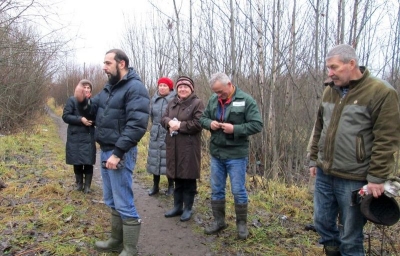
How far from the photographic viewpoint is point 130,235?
316 cm

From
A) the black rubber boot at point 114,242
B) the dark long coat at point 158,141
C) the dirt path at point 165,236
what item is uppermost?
the dark long coat at point 158,141

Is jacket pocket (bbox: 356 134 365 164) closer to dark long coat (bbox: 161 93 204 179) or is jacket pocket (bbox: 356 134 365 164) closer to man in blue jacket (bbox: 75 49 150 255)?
man in blue jacket (bbox: 75 49 150 255)

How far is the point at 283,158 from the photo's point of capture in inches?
268

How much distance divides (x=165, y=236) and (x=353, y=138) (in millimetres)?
2561

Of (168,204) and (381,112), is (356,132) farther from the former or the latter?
(168,204)

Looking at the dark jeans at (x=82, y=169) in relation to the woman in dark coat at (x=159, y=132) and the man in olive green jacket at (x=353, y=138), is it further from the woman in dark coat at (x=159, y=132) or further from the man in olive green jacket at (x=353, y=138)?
the man in olive green jacket at (x=353, y=138)

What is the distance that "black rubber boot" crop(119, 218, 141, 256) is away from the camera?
313cm

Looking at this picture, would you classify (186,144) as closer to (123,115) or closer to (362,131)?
(123,115)

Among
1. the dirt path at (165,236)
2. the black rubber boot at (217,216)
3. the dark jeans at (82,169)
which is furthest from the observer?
the dark jeans at (82,169)

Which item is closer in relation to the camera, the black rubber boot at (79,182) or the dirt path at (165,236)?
the dirt path at (165,236)

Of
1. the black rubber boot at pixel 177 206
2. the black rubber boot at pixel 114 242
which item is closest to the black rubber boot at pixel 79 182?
the black rubber boot at pixel 177 206

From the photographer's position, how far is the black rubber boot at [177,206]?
457cm

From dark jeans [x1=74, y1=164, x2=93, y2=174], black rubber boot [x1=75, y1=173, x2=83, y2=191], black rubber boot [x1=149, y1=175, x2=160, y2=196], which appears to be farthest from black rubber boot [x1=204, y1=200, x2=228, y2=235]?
black rubber boot [x1=75, y1=173, x2=83, y2=191]

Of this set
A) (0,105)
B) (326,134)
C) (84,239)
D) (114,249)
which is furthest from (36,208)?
(0,105)
